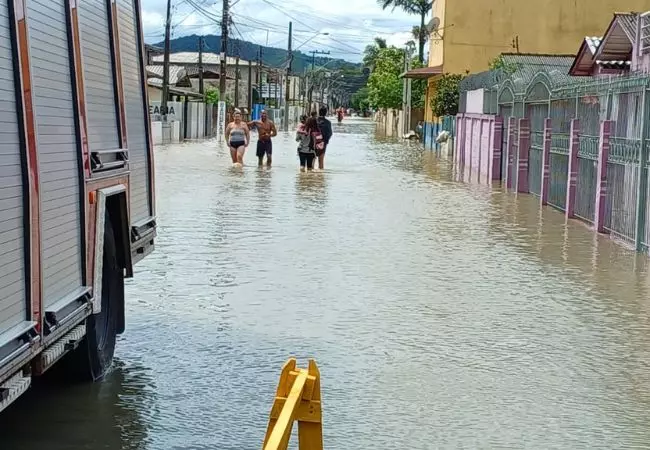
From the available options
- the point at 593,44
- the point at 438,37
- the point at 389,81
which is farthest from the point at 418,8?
the point at 593,44

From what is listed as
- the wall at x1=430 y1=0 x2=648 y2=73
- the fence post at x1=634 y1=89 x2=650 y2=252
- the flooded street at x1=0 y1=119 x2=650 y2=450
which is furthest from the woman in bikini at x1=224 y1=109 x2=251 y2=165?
the wall at x1=430 y1=0 x2=648 y2=73

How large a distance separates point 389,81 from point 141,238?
78.2 metres

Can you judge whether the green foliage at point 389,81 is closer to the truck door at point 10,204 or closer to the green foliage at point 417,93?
the green foliage at point 417,93

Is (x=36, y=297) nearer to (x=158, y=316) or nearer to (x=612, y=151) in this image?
(x=158, y=316)

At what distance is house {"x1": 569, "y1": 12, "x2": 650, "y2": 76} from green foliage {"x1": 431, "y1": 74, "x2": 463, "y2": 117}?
22123 mm

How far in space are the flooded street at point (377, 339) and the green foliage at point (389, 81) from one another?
2564 inches

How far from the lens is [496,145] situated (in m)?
26.0

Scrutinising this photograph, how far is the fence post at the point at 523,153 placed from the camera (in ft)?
72.9

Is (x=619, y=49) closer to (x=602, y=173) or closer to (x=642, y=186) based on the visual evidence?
(x=602, y=173)

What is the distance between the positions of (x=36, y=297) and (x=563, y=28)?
159 feet

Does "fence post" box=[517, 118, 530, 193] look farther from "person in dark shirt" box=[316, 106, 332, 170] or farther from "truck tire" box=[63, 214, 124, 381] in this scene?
"truck tire" box=[63, 214, 124, 381]

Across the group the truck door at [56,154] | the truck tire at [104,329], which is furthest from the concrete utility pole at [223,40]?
the truck door at [56,154]

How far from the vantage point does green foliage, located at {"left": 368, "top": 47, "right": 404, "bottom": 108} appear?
82.1 m

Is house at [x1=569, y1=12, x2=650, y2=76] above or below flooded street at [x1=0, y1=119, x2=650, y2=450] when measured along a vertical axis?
above
